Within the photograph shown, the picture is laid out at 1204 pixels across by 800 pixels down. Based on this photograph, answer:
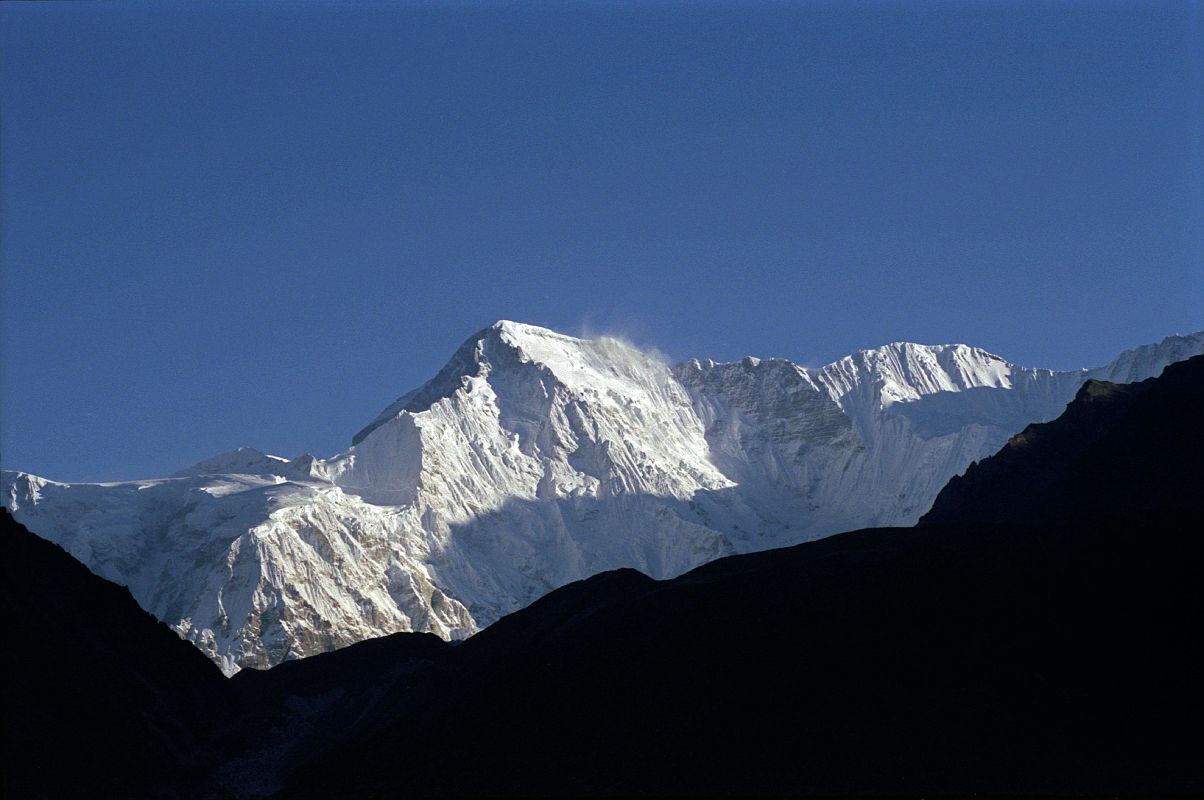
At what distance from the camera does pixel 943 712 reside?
133 m

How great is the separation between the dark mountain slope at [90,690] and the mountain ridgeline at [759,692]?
1.15 feet

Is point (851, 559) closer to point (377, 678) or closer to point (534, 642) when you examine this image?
point (534, 642)

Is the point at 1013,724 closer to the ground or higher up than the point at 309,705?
closer to the ground

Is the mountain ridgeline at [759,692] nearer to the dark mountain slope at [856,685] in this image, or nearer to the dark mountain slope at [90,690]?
the dark mountain slope at [856,685]

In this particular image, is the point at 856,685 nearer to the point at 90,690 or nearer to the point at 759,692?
the point at 759,692

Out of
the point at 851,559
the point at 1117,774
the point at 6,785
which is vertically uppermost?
the point at 851,559

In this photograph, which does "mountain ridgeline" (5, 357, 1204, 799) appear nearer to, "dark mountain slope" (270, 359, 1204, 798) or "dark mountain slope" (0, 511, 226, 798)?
"dark mountain slope" (270, 359, 1204, 798)

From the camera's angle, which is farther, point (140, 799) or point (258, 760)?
point (258, 760)

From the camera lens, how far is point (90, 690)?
492 feet

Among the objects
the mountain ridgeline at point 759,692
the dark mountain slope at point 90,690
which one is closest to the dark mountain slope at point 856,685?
the mountain ridgeline at point 759,692

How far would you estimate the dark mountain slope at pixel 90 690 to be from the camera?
13488 centimetres

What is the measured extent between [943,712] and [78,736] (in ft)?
204

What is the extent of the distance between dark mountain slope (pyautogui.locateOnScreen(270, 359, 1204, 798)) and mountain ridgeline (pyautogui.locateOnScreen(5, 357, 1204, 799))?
23cm

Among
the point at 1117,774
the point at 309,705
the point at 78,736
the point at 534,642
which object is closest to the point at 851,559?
the point at 534,642
